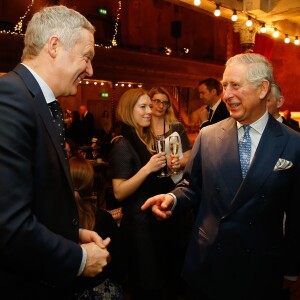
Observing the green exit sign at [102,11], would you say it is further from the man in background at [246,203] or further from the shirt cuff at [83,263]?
the shirt cuff at [83,263]

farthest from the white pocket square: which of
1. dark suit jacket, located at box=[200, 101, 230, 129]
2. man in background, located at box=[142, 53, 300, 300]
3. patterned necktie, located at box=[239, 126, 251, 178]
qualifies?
dark suit jacket, located at box=[200, 101, 230, 129]

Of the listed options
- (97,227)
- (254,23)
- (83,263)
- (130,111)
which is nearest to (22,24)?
(254,23)

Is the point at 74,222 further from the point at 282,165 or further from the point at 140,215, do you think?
the point at 140,215

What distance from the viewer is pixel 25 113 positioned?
1142mm

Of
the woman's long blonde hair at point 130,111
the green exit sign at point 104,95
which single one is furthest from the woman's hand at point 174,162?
the green exit sign at point 104,95

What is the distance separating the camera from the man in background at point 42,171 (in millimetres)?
1086

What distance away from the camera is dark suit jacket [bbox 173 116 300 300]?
1.85 m

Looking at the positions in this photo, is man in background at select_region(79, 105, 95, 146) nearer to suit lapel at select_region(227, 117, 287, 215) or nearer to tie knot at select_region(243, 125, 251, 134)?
tie knot at select_region(243, 125, 251, 134)

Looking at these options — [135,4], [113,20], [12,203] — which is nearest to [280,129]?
[12,203]

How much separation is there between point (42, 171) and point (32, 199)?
0.10 m

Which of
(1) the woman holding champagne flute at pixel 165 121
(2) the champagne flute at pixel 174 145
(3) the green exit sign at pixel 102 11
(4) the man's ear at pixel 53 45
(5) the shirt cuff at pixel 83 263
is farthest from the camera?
(3) the green exit sign at pixel 102 11

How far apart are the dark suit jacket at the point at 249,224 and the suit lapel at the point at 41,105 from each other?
102 cm

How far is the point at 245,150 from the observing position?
2.00 metres

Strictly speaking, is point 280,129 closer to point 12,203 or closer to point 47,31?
point 47,31
